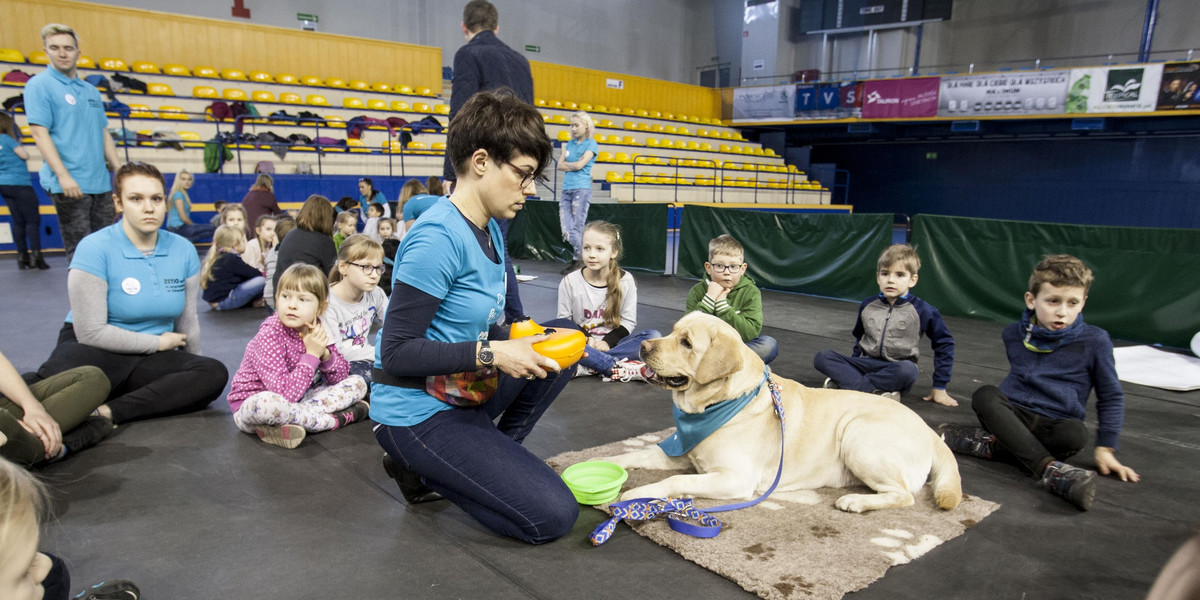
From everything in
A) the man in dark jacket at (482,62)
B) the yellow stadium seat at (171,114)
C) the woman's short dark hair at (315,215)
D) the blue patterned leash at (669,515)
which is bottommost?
the blue patterned leash at (669,515)

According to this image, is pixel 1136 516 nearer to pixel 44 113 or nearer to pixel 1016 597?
pixel 1016 597

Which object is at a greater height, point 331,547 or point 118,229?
point 118,229

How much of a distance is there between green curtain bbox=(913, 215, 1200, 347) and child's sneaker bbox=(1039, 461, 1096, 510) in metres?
4.30

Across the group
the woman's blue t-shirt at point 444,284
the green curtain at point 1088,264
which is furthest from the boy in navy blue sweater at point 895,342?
the green curtain at point 1088,264

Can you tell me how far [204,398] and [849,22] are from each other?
23.3 m

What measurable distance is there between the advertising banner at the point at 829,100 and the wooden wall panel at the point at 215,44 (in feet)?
37.5

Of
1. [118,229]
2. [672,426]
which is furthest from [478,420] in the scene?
[118,229]

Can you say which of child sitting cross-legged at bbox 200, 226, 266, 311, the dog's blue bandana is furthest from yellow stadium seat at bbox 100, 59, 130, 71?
the dog's blue bandana

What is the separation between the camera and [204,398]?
368 centimetres

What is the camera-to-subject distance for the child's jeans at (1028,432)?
307 cm

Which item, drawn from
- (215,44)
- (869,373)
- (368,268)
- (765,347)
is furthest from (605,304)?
(215,44)

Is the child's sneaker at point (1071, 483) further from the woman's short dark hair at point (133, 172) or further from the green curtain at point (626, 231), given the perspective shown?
the green curtain at point (626, 231)

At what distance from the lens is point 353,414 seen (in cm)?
363

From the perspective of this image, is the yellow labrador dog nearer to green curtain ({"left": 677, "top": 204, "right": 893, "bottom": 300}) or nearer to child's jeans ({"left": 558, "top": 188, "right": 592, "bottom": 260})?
green curtain ({"left": 677, "top": 204, "right": 893, "bottom": 300})
